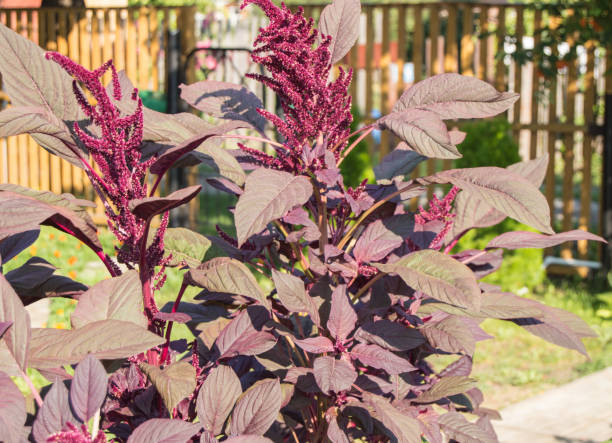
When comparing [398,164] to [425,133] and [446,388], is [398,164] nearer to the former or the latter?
[425,133]

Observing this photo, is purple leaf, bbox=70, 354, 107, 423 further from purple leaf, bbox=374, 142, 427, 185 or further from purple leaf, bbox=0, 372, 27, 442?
purple leaf, bbox=374, 142, 427, 185

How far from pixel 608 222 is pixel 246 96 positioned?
544 centimetres

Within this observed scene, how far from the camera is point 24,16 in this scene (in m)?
9.64

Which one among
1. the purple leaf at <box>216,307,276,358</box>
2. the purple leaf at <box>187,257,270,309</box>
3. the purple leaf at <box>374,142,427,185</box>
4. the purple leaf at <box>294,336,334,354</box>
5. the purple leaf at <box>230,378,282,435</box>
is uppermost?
the purple leaf at <box>374,142,427,185</box>

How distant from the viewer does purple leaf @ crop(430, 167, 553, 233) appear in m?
1.39

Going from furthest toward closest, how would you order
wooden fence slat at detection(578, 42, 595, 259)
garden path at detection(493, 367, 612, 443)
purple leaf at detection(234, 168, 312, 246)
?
wooden fence slat at detection(578, 42, 595, 259)
garden path at detection(493, 367, 612, 443)
purple leaf at detection(234, 168, 312, 246)

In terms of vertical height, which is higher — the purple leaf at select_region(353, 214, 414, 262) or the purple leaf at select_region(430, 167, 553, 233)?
the purple leaf at select_region(430, 167, 553, 233)

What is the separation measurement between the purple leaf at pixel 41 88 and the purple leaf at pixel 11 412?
544mm

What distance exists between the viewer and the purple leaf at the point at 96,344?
1241mm

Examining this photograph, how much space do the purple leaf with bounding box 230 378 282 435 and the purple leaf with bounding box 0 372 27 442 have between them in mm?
428

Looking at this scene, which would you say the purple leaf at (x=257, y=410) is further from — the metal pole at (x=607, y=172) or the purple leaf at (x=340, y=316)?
the metal pole at (x=607, y=172)

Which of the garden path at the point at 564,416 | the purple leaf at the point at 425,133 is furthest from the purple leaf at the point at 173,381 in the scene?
the garden path at the point at 564,416

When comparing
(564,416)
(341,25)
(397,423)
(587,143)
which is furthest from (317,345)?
(587,143)

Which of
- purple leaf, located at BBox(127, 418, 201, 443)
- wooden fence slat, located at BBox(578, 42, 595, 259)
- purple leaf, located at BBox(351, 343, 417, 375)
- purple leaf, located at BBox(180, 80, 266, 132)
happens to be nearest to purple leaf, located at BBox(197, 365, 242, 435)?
purple leaf, located at BBox(127, 418, 201, 443)
